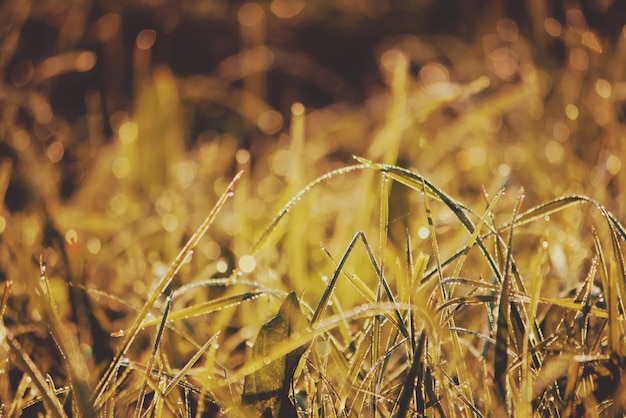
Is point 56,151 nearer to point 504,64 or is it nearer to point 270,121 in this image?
point 270,121

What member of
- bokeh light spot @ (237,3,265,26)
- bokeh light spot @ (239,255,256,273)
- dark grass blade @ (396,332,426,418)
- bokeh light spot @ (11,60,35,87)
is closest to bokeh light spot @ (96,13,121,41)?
bokeh light spot @ (11,60,35,87)

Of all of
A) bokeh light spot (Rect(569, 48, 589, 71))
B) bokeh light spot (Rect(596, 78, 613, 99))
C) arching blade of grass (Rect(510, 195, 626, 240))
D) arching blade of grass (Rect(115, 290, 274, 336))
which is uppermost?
arching blade of grass (Rect(510, 195, 626, 240))

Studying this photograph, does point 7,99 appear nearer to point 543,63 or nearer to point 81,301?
point 81,301

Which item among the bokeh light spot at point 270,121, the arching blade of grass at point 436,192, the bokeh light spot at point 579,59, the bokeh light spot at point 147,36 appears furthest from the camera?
the bokeh light spot at point 147,36

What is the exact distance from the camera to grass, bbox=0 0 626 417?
660mm

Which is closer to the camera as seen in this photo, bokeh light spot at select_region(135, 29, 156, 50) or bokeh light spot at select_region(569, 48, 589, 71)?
bokeh light spot at select_region(569, 48, 589, 71)

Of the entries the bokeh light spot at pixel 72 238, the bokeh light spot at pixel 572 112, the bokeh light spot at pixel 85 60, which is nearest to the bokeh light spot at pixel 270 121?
the bokeh light spot at pixel 85 60

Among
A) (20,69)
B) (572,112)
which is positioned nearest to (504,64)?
(572,112)

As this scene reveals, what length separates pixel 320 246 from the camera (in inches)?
33.5

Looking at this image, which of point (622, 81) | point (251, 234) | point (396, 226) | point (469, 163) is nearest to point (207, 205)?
point (251, 234)

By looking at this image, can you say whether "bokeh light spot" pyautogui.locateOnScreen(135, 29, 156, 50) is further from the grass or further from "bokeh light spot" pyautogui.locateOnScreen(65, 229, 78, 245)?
"bokeh light spot" pyautogui.locateOnScreen(65, 229, 78, 245)

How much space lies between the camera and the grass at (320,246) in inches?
26.0

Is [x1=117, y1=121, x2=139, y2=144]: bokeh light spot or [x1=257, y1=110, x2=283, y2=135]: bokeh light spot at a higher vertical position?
[x1=117, y1=121, x2=139, y2=144]: bokeh light spot

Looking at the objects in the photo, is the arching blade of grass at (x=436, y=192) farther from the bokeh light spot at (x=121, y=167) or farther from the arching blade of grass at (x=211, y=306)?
the bokeh light spot at (x=121, y=167)
